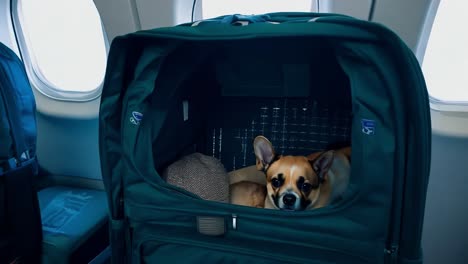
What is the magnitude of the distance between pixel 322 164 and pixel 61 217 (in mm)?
1170

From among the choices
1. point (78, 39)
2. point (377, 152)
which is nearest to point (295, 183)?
point (377, 152)

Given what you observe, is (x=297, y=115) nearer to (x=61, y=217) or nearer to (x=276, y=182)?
(x=276, y=182)

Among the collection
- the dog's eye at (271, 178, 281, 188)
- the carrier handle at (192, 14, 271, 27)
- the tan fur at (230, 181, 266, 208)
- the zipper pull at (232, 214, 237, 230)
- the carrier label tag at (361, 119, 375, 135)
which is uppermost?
the carrier handle at (192, 14, 271, 27)

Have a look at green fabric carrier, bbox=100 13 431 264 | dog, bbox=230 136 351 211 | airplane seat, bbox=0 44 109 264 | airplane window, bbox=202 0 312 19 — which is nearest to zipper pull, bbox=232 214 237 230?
green fabric carrier, bbox=100 13 431 264

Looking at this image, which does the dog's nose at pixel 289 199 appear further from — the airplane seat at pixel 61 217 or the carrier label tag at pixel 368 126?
the airplane seat at pixel 61 217

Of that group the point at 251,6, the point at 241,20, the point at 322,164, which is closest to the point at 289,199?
the point at 322,164

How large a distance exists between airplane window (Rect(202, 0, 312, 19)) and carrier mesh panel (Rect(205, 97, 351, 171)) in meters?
0.48

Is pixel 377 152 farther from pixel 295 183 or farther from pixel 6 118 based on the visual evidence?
pixel 6 118

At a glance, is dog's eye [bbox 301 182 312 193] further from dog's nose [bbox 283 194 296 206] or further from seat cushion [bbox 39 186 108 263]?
seat cushion [bbox 39 186 108 263]

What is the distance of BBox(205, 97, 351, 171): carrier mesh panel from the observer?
1.37 meters

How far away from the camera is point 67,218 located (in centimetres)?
147

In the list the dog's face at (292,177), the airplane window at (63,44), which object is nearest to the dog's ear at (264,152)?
the dog's face at (292,177)

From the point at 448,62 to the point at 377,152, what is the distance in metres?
0.98

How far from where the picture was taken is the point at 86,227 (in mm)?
1411
